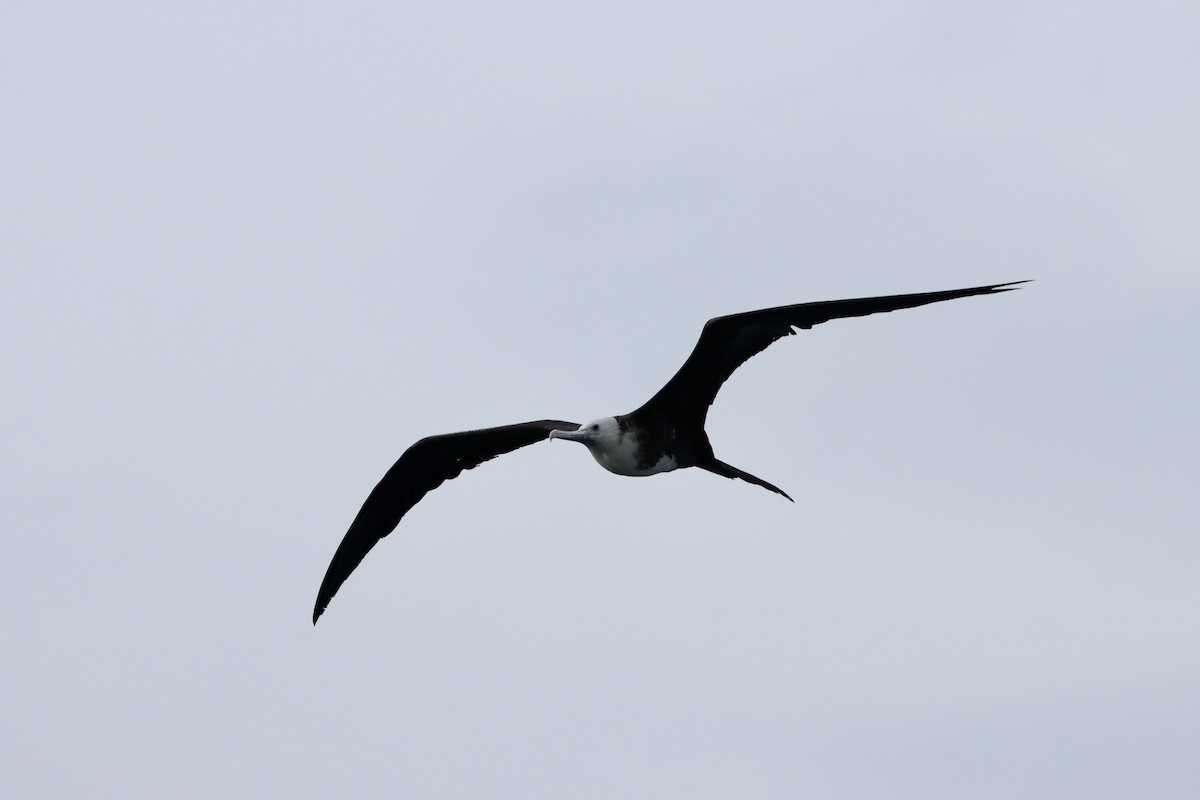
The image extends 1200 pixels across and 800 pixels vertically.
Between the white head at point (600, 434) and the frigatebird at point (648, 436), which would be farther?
the white head at point (600, 434)

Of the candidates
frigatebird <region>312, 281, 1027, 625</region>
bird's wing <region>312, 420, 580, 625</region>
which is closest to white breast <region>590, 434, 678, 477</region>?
frigatebird <region>312, 281, 1027, 625</region>

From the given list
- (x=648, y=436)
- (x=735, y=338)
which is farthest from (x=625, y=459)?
(x=735, y=338)

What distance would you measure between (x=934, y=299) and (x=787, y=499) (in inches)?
98.1

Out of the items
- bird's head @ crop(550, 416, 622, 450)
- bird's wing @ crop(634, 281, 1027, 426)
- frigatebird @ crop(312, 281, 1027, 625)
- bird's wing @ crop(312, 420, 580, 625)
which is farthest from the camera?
bird's wing @ crop(312, 420, 580, 625)

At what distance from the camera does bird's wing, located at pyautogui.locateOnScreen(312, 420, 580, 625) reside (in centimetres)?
1259

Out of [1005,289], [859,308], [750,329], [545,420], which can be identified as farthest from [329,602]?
[1005,289]

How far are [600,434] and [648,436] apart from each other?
0.35 metres

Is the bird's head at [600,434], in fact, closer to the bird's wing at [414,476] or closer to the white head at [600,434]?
the white head at [600,434]

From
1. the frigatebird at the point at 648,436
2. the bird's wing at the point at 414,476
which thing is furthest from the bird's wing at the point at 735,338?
the bird's wing at the point at 414,476

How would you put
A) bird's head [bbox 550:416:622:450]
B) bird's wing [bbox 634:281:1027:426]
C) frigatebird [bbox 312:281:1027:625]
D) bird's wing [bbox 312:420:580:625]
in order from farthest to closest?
bird's wing [bbox 312:420:580:625] → bird's head [bbox 550:416:622:450] → frigatebird [bbox 312:281:1027:625] → bird's wing [bbox 634:281:1027:426]

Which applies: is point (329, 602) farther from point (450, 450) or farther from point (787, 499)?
point (787, 499)

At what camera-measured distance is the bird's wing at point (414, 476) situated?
41.3ft

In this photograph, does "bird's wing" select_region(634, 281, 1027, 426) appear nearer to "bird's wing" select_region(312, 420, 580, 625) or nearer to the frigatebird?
the frigatebird

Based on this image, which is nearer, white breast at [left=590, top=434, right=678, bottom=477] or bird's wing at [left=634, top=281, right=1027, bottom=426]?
bird's wing at [left=634, top=281, right=1027, bottom=426]
